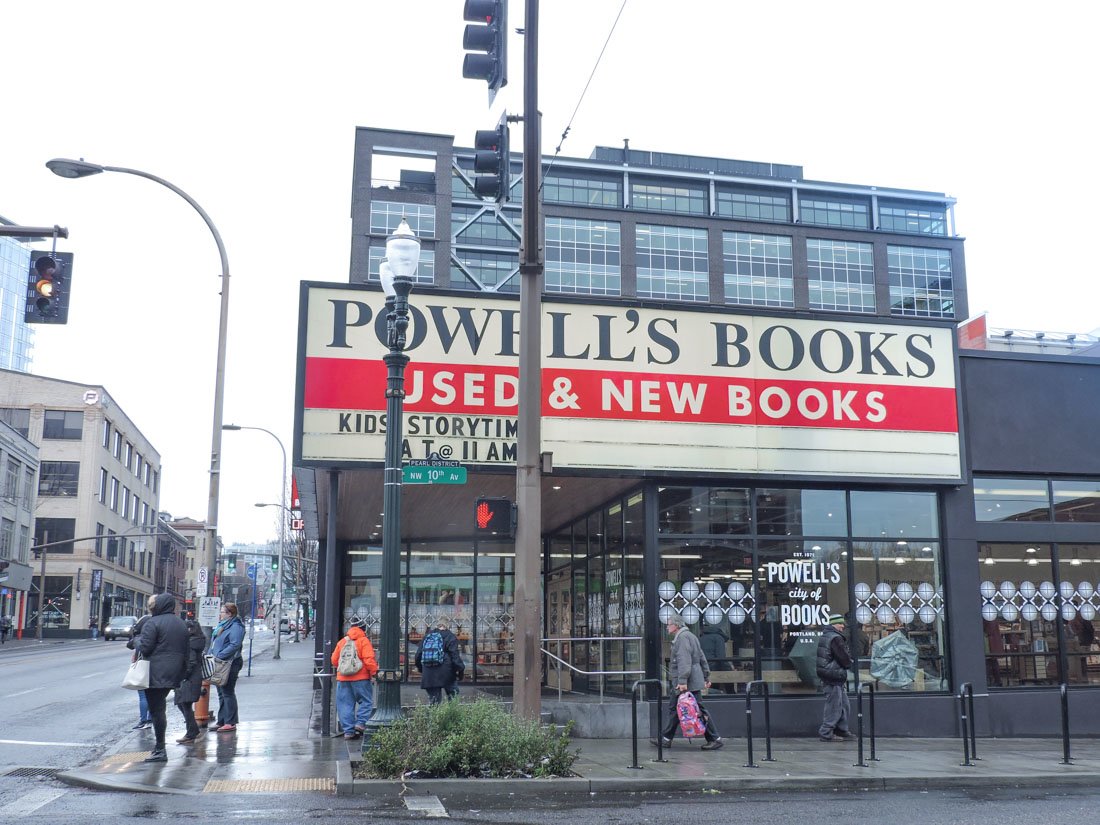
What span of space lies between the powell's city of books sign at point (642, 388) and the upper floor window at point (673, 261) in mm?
55284

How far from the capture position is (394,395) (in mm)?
12016

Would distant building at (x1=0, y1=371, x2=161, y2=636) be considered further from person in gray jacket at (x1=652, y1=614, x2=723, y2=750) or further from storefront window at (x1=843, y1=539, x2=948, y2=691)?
storefront window at (x1=843, y1=539, x2=948, y2=691)

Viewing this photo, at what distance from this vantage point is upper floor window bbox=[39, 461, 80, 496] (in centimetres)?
7569

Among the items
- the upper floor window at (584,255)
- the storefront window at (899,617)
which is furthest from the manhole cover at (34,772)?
the upper floor window at (584,255)

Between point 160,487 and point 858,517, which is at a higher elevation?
point 160,487

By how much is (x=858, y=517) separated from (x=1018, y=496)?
2.85 meters

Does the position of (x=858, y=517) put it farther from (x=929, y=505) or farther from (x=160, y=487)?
(x=160, y=487)

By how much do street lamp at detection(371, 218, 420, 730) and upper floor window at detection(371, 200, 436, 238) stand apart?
192 feet

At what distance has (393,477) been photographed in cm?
1180

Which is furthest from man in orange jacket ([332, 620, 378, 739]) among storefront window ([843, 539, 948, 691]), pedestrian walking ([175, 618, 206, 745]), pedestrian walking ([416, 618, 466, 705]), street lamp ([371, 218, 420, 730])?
storefront window ([843, 539, 948, 691])

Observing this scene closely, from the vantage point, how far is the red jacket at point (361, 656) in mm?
13672

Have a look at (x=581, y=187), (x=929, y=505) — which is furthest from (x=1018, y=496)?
(x=581, y=187)

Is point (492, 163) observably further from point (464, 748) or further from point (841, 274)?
point (841, 274)

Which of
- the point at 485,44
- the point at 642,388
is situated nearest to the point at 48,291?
the point at 485,44
